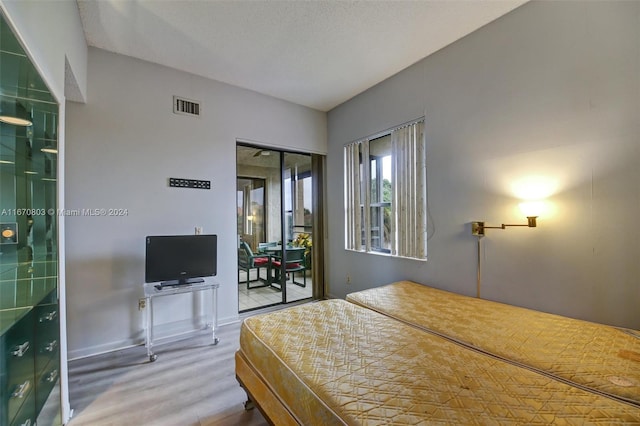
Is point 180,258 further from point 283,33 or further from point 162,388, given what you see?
point 283,33

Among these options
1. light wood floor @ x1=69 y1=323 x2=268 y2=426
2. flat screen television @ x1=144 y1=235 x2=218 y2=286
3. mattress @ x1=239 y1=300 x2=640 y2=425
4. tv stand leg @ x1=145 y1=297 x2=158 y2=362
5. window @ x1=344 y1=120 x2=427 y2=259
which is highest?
window @ x1=344 y1=120 x2=427 y2=259

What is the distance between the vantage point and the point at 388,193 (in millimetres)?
3512

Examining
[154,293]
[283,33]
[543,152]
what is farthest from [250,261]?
[543,152]

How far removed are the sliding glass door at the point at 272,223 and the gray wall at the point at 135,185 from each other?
45 centimetres

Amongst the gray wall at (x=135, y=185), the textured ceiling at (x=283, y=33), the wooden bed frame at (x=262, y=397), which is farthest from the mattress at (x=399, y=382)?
the textured ceiling at (x=283, y=33)

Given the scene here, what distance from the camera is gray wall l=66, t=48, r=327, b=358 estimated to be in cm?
259

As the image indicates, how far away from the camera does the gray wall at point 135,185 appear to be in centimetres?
259

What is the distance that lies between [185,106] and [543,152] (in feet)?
11.9

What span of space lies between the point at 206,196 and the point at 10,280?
6.58 feet

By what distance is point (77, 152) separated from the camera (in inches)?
101

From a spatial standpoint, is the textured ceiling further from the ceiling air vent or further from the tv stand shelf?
the tv stand shelf

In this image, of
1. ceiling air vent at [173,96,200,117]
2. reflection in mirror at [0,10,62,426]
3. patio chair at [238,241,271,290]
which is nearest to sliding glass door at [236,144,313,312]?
patio chair at [238,241,271,290]

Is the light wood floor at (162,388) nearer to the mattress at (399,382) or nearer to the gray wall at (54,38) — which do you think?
the mattress at (399,382)

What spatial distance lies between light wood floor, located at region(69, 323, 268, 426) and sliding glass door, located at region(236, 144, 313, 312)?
1.23 m
